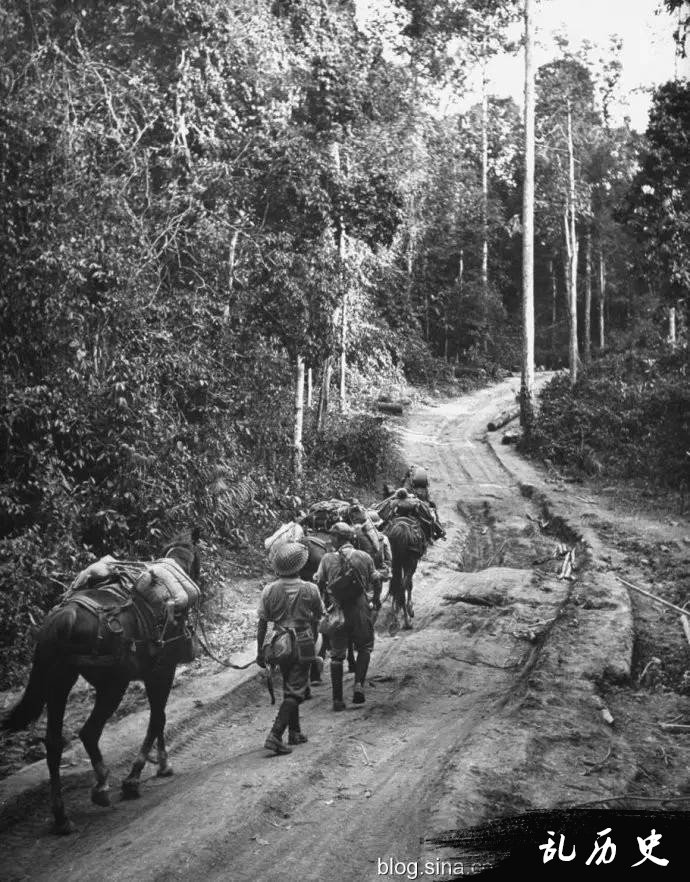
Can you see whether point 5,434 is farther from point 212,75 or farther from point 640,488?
point 640,488

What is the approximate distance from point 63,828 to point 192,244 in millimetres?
10851

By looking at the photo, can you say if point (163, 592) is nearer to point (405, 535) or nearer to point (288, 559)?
point (288, 559)

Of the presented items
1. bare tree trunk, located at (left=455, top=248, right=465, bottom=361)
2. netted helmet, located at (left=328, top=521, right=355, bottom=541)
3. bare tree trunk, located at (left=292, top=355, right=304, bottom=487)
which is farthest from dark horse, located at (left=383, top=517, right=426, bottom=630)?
bare tree trunk, located at (left=455, top=248, right=465, bottom=361)

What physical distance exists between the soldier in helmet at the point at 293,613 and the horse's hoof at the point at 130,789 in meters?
1.35

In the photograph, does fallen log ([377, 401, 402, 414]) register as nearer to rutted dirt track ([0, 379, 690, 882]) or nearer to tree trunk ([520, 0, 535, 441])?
tree trunk ([520, 0, 535, 441])

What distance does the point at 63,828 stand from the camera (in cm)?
531

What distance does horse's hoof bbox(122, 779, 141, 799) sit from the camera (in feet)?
19.2

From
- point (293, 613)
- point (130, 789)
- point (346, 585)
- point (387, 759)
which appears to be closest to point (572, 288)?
point (346, 585)

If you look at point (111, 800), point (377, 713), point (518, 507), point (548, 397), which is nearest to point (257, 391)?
point (518, 507)

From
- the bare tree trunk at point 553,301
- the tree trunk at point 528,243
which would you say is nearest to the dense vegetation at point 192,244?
the tree trunk at point 528,243

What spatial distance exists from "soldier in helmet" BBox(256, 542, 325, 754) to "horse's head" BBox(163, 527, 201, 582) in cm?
71

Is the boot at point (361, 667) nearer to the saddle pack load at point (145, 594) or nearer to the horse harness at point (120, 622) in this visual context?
the horse harness at point (120, 622)

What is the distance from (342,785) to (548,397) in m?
23.5

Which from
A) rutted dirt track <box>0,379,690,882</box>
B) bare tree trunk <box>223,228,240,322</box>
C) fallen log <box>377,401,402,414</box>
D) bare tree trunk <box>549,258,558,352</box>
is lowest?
rutted dirt track <box>0,379,690,882</box>
